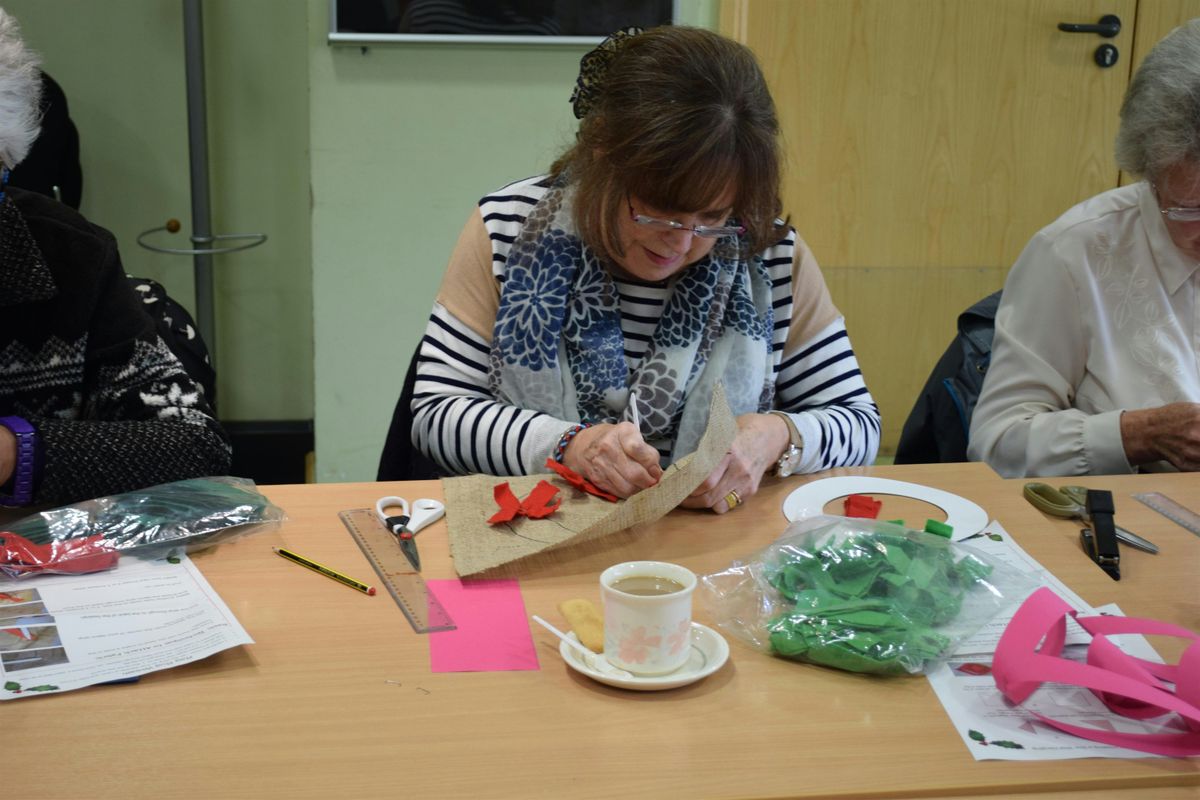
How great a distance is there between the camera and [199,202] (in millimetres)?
3223

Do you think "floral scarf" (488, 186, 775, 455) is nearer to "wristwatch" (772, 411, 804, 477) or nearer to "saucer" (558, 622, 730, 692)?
"wristwatch" (772, 411, 804, 477)

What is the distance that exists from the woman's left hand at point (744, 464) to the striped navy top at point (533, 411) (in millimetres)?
50

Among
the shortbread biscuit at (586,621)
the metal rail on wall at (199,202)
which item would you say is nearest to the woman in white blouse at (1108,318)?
the shortbread biscuit at (586,621)

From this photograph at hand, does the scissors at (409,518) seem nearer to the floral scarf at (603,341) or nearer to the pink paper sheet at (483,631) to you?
the pink paper sheet at (483,631)

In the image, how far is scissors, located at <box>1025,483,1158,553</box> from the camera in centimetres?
142

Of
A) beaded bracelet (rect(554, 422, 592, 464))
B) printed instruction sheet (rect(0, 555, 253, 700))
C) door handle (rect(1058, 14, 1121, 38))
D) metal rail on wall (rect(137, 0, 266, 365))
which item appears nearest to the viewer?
printed instruction sheet (rect(0, 555, 253, 700))

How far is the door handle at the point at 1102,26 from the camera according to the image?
3.25 m

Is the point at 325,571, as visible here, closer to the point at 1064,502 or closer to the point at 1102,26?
the point at 1064,502

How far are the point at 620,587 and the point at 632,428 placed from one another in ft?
1.26

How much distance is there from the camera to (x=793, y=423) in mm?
1599

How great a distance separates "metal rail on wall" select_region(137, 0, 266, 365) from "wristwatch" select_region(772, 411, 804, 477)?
6.73 ft

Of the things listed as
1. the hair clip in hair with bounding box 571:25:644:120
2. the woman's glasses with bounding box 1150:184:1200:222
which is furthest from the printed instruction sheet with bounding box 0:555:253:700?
the woman's glasses with bounding box 1150:184:1200:222

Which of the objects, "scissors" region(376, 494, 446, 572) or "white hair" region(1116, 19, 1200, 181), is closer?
"scissors" region(376, 494, 446, 572)

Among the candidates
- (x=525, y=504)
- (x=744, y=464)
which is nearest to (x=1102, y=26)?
(x=744, y=464)
